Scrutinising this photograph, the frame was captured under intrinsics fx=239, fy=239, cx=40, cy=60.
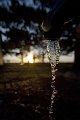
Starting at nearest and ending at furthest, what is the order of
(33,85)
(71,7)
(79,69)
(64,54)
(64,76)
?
(71,7) → (33,85) → (64,76) → (79,69) → (64,54)

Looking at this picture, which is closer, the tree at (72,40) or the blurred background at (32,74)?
the blurred background at (32,74)

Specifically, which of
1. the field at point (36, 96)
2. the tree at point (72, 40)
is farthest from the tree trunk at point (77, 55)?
the field at point (36, 96)

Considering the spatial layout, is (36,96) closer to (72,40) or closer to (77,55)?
(72,40)

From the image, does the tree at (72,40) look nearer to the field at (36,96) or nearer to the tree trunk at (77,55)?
the tree trunk at (77,55)

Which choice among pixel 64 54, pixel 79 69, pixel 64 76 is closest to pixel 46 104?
pixel 64 76

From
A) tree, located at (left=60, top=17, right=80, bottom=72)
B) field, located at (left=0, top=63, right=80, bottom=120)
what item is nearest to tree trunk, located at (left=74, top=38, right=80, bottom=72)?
tree, located at (left=60, top=17, right=80, bottom=72)

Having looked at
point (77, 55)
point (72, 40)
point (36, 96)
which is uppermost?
point (72, 40)

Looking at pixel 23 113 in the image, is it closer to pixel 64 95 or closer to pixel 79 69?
pixel 64 95

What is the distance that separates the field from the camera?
7.71 m

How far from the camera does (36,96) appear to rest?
9.55 m

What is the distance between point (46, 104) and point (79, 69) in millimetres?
7460

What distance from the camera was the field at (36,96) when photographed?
303 inches

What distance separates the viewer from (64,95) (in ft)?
32.0

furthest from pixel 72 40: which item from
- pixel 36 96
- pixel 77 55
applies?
pixel 36 96
